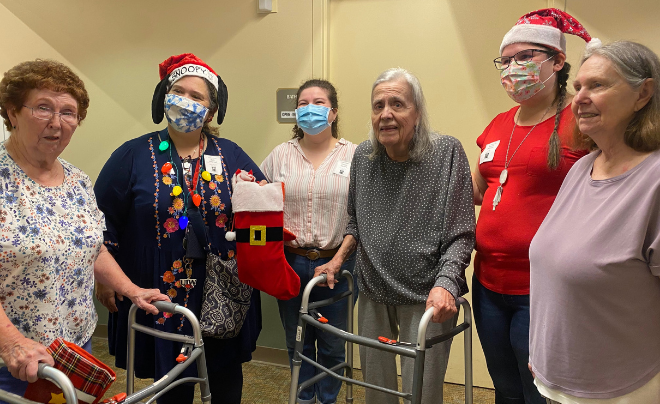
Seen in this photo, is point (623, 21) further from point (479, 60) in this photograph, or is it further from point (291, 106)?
point (291, 106)

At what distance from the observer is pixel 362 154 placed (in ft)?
6.60

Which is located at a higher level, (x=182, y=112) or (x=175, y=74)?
(x=175, y=74)

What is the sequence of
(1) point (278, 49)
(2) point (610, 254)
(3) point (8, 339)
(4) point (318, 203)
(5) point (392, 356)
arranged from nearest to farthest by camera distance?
(2) point (610, 254) → (3) point (8, 339) → (5) point (392, 356) → (4) point (318, 203) → (1) point (278, 49)

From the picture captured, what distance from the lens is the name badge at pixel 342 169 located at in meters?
2.51

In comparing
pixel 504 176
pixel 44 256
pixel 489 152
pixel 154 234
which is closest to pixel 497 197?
pixel 504 176

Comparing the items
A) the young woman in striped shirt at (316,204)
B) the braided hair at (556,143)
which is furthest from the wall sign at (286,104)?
the braided hair at (556,143)

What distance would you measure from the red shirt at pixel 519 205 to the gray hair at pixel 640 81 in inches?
14.4

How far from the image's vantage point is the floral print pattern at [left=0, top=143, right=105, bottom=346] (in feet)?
4.48

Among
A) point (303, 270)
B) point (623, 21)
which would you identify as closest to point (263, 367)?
point (303, 270)

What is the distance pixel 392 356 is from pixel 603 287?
981 mm

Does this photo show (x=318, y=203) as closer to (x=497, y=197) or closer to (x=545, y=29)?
(x=497, y=197)

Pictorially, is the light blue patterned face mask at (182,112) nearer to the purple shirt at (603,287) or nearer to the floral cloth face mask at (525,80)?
the floral cloth face mask at (525,80)

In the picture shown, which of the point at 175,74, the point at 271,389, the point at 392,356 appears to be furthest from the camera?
the point at 271,389

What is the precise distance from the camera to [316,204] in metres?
2.48
